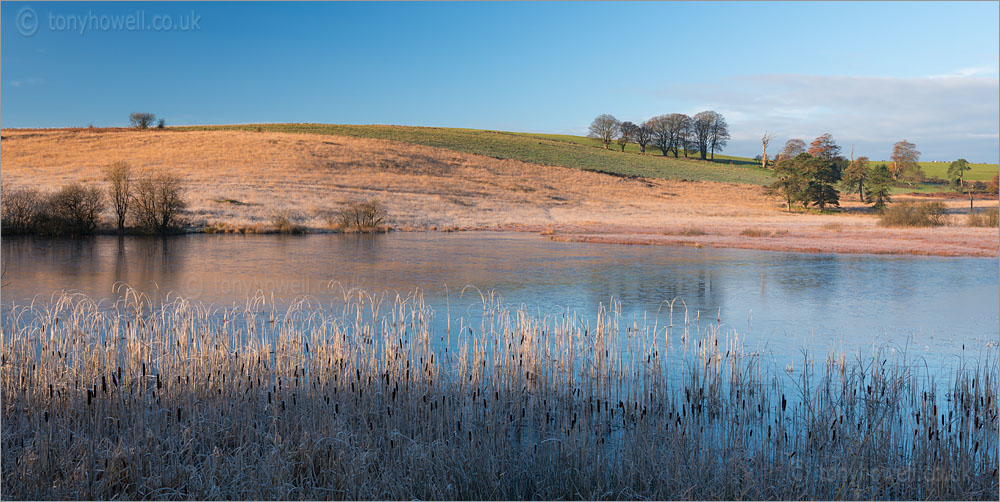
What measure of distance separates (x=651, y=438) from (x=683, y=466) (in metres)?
0.79

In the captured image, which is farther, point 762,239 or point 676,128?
point 676,128

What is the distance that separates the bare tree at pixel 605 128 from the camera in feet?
408

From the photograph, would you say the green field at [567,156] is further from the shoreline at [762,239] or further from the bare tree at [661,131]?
the shoreline at [762,239]

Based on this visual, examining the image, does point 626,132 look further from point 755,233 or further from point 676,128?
point 755,233

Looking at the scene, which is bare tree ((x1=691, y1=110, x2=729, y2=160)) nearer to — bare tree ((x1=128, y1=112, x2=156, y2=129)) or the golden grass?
the golden grass

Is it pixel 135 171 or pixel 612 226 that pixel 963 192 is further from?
pixel 135 171

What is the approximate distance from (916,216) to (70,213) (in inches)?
1865

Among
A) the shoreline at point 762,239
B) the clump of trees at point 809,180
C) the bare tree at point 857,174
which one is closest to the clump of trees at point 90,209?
the shoreline at point 762,239

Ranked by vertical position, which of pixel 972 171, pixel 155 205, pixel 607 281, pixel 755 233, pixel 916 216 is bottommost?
pixel 607 281

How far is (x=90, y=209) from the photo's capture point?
33.8 m

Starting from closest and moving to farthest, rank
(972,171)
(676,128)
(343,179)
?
(343,179) < (972,171) < (676,128)

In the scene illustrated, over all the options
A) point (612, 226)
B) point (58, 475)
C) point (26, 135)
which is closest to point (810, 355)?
point (58, 475)

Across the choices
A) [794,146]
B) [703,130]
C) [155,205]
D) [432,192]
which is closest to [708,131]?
[703,130]

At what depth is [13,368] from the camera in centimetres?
804
